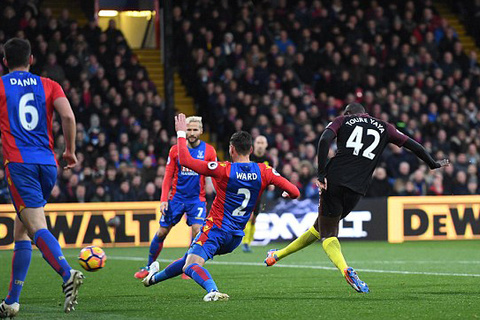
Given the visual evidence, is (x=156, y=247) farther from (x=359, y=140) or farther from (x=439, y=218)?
(x=439, y=218)

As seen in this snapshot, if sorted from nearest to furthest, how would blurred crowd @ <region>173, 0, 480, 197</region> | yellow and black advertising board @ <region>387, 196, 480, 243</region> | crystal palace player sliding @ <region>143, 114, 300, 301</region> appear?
crystal palace player sliding @ <region>143, 114, 300, 301</region>, yellow and black advertising board @ <region>387, 196, 480, 243</region>, blurred crowd @ <region>173, 0, 480, 197</region>

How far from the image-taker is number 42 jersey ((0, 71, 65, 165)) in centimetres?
778

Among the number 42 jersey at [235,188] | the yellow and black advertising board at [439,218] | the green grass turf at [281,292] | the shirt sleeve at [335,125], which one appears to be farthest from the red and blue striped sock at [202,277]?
the yellow and black advertising board at [439,218]

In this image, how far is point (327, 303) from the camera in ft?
29.6

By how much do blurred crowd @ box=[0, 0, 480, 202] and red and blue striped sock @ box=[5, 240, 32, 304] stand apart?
11.5 m

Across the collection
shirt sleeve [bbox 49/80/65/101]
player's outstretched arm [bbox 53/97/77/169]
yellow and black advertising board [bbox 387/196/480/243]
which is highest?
shirt sleeve [bbox 49/80/65/101]

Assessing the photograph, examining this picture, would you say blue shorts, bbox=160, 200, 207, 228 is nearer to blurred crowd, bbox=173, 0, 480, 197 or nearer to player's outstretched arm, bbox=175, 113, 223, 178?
player's outstretched arm, bbox=175, 113, 223, 178

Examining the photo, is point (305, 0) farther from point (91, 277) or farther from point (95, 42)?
point (91, 277)

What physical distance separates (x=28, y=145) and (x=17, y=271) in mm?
973

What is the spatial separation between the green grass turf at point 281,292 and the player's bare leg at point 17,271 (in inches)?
9.8

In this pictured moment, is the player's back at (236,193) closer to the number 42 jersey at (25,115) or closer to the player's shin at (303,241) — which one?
the player's shin at (303,241)

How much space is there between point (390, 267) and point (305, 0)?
50.5 feet

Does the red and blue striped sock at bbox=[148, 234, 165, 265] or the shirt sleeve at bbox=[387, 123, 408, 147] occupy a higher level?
the shirt sleeve at bbox=[387, 123, 408, 147]

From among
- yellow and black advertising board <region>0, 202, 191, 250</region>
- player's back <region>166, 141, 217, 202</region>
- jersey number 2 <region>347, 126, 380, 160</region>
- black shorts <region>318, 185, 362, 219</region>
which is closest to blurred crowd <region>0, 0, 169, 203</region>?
yellow and black advertising board <region>0, 202, 191, 250</region>
